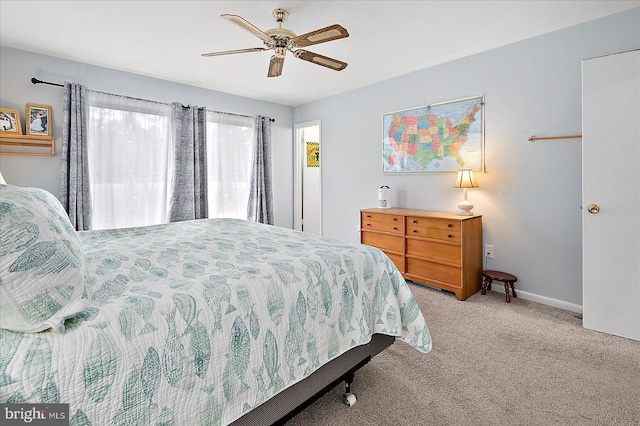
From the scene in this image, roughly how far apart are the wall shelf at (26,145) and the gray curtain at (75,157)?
0.13m

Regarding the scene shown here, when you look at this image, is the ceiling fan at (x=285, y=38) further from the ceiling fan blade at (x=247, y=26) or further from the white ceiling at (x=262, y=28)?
the white ceiling at (x=262, y=28)

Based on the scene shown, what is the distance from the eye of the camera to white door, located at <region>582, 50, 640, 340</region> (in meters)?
2.28

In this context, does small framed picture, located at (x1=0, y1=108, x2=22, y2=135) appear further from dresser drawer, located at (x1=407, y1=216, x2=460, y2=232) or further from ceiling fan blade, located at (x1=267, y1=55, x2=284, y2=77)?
dresser drawer, located at (x1=407, y1=216, x2=460, y2=232)

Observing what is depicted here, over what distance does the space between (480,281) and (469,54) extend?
2.44 meters

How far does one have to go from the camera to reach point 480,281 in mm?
3389

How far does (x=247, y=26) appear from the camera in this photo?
2.13 meters

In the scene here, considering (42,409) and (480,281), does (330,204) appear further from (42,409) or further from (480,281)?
(42,409)

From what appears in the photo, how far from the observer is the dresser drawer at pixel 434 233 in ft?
10.3

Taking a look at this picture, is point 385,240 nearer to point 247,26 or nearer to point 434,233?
point 434,233

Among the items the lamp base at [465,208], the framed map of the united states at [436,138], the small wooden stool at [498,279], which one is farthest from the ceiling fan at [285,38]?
the small wooden stool at [498,279]

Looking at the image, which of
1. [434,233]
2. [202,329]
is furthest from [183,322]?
[434,233]

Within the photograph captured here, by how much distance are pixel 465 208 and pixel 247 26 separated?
8.63 ft

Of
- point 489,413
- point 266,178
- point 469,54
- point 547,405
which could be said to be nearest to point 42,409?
point 489,413

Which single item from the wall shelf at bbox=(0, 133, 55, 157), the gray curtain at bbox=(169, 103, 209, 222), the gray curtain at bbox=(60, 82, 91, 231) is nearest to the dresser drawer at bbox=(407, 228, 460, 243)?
the gray curtain at bbox=(169, 103, 209, 222)
